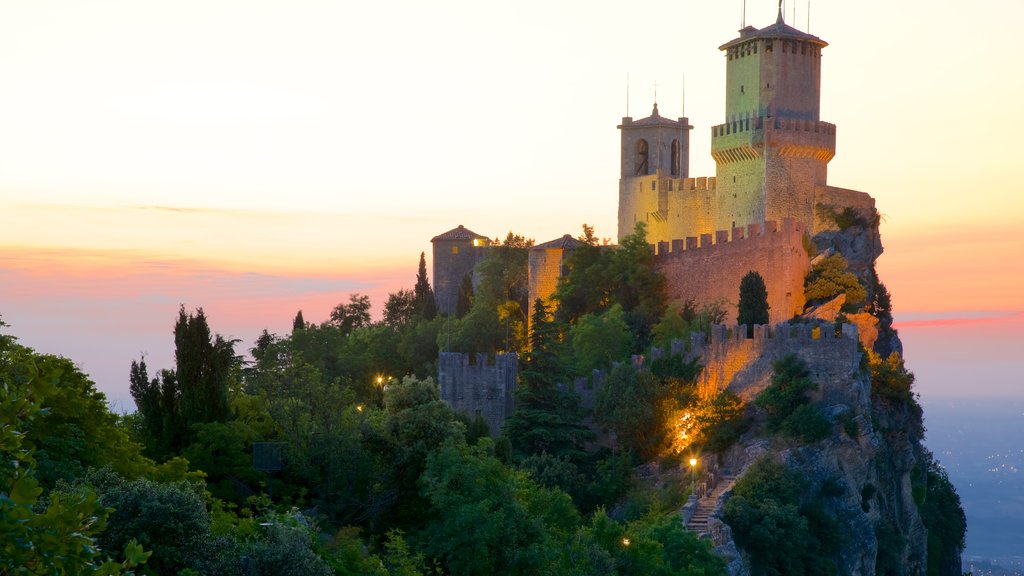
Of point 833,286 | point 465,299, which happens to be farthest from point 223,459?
point 465,299

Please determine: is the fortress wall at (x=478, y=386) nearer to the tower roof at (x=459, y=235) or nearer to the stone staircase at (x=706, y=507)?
the stone staircase at (x=706, y=507)

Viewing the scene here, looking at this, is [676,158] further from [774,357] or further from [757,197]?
[774,357]

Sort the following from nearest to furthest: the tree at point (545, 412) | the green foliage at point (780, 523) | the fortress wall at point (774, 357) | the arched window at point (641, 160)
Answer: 1. the green foliage at point (780, 523)
2. the fortress wall at point (774, 357)
3. the tree at point (545, 412)
4. the arched window at point (641, 160)

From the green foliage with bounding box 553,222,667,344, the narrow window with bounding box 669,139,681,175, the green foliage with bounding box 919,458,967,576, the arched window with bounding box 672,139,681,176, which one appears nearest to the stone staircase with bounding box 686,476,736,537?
the green foliage with bounding box 553,222,667,344

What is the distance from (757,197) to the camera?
6581cm

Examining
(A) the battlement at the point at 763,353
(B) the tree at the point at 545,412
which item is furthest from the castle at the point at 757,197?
(B) the tree at the point at 545,412

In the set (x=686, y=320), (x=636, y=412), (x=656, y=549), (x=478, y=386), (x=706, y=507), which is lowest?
(x=706, y=507)

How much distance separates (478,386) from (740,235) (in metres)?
13.1

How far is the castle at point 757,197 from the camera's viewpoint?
198 feet

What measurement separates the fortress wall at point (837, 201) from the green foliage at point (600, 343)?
1147cm

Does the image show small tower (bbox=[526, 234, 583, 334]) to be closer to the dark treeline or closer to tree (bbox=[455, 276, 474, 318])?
the dark treeline

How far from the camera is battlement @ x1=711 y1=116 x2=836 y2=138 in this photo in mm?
65875

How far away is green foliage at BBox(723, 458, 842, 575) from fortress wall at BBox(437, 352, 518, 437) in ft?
34.4

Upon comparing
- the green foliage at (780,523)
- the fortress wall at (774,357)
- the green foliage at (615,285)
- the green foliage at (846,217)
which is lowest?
the green foliage at (780,523)
